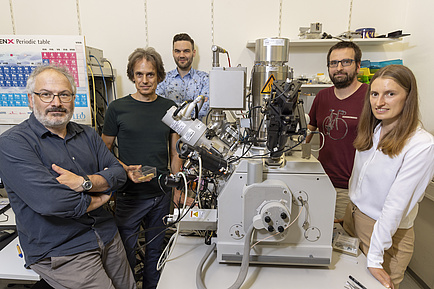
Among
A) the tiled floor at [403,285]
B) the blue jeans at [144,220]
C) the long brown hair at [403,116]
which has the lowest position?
the tiled floor at [403,285]

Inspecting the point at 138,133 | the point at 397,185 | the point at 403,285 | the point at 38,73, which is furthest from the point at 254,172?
the point at 403,285

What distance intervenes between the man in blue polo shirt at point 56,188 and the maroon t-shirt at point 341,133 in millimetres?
1414

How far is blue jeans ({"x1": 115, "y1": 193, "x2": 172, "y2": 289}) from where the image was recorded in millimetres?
1821

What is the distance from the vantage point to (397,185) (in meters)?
1.11

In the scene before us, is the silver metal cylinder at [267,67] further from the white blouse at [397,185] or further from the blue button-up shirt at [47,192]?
the blue button-up shirt at [47,192]

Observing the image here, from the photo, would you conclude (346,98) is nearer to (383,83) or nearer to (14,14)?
(383,83)

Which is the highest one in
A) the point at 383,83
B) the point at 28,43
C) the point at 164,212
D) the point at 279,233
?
the point at 28,43

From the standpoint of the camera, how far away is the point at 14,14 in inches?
115

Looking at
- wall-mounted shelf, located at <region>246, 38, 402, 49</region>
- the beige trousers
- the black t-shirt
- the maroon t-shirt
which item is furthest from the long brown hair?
wall-mounted shelf, located at <region>246, 38, 402, 49</region>

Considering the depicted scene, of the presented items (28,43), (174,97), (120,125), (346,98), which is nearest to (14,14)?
(28,43)

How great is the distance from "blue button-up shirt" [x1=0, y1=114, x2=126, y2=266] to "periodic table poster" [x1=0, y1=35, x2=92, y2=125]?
0.92m

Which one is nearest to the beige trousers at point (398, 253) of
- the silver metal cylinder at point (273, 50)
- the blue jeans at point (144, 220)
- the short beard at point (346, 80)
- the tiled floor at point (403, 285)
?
the silver metal cylinder at point (273, 50)

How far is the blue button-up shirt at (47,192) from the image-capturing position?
1.17 meters

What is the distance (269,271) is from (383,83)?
3.04 ft
